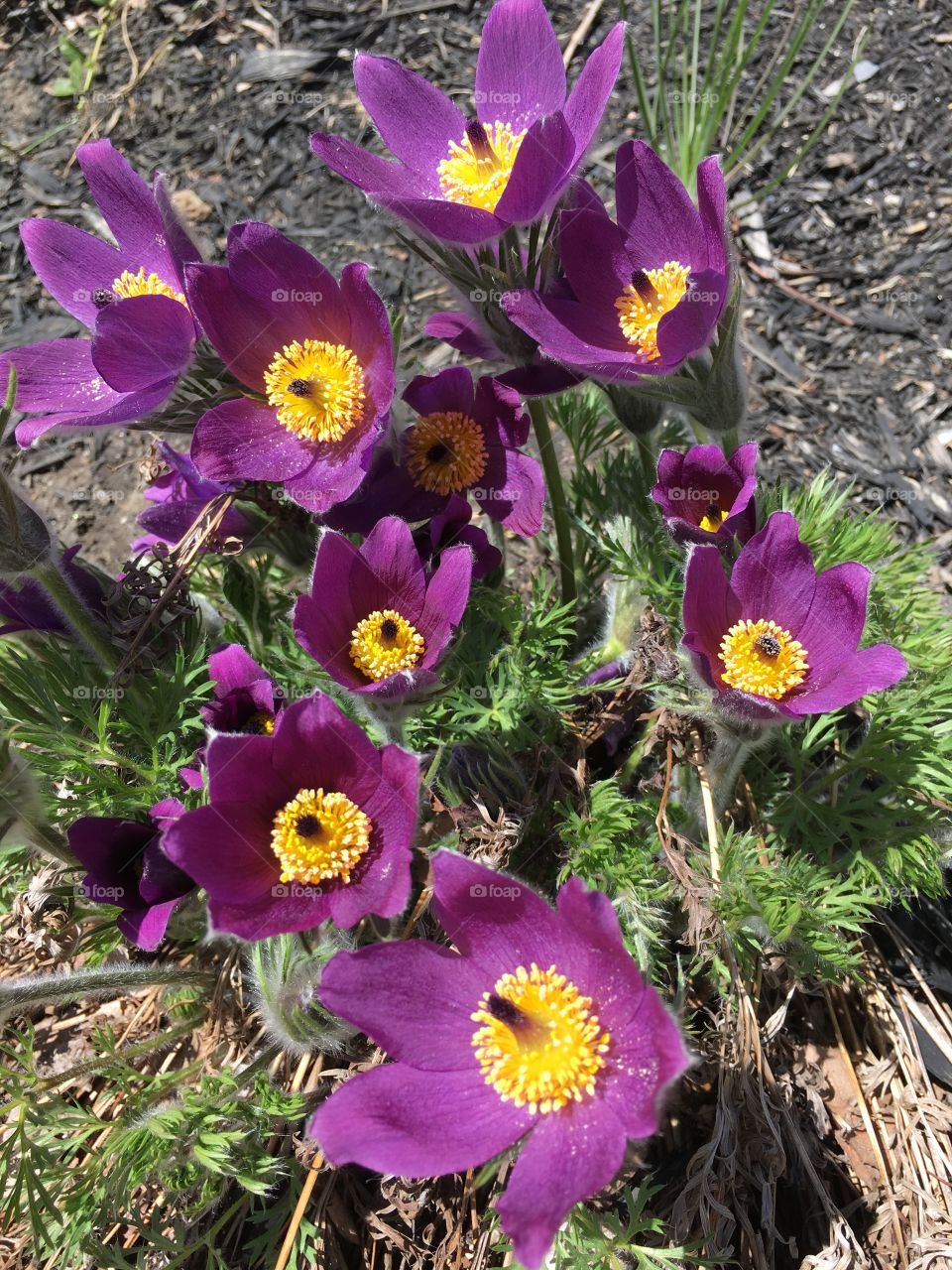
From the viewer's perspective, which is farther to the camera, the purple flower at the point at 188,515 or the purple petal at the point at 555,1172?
the purple flower at the point at 188,515

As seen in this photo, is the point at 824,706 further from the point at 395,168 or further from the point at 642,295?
the point at 395,168

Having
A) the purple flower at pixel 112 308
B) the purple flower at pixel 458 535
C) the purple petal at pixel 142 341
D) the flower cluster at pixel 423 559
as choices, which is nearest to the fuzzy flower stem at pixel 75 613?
the flower cluster at pixel 423 559

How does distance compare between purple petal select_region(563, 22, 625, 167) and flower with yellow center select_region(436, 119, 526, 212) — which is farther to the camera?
flower with yellow center select_region(436, 119, 526, 212)

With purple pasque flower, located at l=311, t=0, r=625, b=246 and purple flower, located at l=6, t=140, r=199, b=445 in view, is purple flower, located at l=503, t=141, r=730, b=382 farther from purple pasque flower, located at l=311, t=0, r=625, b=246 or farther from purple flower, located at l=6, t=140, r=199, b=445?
purple flower, located at l=6, t=140, r=199, b=445

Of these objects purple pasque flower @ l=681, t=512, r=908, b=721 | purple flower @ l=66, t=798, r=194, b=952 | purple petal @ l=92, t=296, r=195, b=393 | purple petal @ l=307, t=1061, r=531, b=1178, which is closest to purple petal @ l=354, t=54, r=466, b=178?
purple petal @ l=92, t=296, r=195, b=393

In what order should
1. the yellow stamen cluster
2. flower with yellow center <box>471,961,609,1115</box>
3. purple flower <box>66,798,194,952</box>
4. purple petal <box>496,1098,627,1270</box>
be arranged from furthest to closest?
the yellow stamen cluster < purple flower <box>66,798,194,952</box> < flower with yellow center <box>471,961,609,1115</box> < purple petal <box>496,1098,627,1270</box>

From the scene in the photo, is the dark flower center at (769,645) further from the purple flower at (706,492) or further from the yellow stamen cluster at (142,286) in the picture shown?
the yellow stamen cluster at (142,286)

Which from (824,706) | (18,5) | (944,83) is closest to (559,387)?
(824,706)

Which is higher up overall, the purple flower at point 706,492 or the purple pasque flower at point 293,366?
the purple pasque flower at point 293,366
